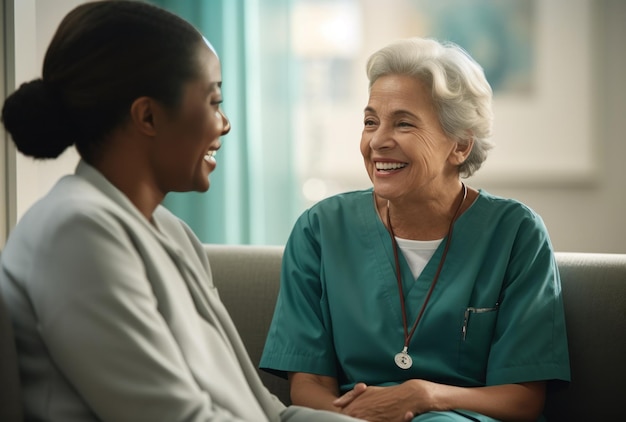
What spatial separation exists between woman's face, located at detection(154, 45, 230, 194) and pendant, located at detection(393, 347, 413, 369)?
0.87m

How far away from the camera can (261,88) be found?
3650 millimetres

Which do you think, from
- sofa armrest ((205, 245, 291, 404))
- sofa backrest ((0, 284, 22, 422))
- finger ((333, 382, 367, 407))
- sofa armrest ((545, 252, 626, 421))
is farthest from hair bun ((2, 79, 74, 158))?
sofa armrest ((545, 252, 626, 421))

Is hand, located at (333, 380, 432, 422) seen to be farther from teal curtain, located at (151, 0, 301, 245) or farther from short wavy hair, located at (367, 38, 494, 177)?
teal curtain, located at (151, 0, 301, 245)

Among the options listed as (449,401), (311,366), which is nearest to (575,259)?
(449,401)

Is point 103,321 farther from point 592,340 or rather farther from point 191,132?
point 592,340

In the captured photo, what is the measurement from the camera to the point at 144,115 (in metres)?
1.18

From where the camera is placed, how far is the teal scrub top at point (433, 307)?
1.93m

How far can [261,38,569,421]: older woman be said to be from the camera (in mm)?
1901

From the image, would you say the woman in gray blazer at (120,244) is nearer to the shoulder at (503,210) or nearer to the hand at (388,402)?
the hand at (388,402)

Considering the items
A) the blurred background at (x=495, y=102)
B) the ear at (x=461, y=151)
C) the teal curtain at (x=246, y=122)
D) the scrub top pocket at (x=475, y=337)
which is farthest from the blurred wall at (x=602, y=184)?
the scrub top pocket at (x=475, y=337)

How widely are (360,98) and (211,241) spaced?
0.95 m

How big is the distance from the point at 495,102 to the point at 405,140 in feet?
6.19

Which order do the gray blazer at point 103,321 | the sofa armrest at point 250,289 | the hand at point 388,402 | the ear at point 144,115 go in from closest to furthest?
1. the gray blazer at point 103,321
2. the ear at point 144,115
3. the hand at point 388,402
4. the sofa armrest at point 250,289

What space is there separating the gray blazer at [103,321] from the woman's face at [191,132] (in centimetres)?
8
